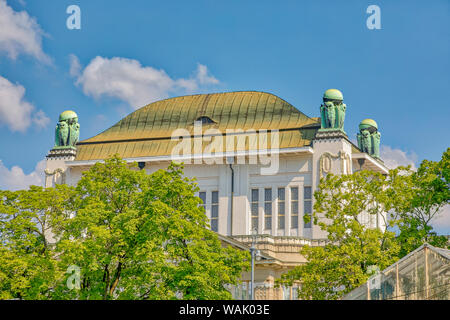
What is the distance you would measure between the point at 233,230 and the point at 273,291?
17.5 metres

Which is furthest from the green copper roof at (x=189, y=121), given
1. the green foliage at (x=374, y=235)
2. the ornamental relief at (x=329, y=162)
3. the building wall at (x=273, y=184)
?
the green foliage at (x=374, y=235)

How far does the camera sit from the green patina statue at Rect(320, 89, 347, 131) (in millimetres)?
93500

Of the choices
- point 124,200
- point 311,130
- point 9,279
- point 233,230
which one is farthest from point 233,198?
point 9,279

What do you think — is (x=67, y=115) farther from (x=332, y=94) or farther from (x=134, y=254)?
(x=134, y=254)

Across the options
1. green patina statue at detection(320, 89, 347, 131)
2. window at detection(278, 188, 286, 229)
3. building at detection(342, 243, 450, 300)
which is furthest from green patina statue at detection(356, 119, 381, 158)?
building at detection(342, 243, 450, 300)

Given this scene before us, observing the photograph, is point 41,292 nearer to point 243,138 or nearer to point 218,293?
point 218,293

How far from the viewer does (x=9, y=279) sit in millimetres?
62719

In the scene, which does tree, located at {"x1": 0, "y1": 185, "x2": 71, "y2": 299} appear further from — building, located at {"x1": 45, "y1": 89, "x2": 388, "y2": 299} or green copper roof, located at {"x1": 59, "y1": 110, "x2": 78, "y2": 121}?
green copper roof, located at {"x1": 59, "y1": 110, "x2": 78, "y2": 121}

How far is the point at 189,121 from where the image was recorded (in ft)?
335

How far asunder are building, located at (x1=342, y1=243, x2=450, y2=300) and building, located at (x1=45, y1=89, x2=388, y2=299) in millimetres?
43581

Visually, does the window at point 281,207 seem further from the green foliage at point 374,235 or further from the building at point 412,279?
the building at point 412,279

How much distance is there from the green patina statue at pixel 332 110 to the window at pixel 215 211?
13583 millimetres

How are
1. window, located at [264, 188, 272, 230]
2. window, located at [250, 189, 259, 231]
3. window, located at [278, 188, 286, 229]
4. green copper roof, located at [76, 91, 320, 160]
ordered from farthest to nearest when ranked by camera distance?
green copper roof, located at [76, 91, 320, 160], window, located at [250, 189, 259, 231], window, located at [264, 188, 272, 230], window, located at [278, 188, 286, 229]

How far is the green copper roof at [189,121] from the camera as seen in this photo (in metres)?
98.4
